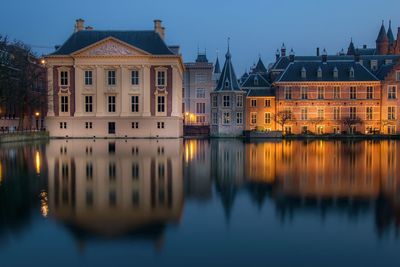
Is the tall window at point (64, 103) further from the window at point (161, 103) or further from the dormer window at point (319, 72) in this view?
the dormer window at point (319, 72)

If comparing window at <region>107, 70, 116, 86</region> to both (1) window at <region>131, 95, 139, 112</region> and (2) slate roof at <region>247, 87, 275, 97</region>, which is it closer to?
(1) window at <region>131, 95, 139, 112</region>

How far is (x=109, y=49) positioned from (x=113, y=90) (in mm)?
5561

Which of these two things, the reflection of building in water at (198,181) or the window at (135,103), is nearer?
the reflection of building in water at (198,181)

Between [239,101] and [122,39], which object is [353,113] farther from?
[122,39]

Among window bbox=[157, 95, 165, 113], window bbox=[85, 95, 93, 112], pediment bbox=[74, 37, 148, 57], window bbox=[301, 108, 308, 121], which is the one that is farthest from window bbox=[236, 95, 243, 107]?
window bbox=[85, 95, 93, 112]

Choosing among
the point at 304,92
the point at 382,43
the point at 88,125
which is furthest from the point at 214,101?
the point at 382,43

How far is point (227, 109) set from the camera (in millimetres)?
70938

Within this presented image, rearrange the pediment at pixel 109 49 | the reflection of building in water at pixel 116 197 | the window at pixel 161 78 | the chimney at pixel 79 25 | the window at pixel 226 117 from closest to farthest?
1. the reflection of building in water at pixel 116 197
2. the pediment at pixel 109 49
3. the window at pixel 161 78
4. the chimney at pixel 79 25
5. the window at pixel 226 117

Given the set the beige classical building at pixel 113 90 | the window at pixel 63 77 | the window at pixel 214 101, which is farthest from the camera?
the window at pixel 214 101

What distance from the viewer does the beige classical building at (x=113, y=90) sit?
59.9 m

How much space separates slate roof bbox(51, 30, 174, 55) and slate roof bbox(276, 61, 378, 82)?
21130 mm

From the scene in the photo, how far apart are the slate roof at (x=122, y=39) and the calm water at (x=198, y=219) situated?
43121 millimetres

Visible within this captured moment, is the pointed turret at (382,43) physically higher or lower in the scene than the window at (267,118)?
higher

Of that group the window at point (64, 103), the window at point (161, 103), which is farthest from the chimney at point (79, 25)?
the window at point (161, 103)
